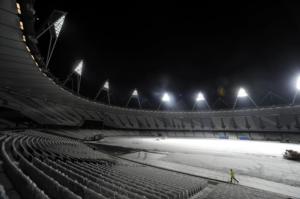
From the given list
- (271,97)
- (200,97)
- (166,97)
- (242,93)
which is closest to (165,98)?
(166,97)

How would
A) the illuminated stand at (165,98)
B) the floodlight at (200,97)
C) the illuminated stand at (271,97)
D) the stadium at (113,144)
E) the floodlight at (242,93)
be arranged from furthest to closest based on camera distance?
the illuminated stand at (165,98)
the floodlight at (200,97)
the floodlight at (242,93)
the illuminated stand at (271,97)
the stadium at (113,144)

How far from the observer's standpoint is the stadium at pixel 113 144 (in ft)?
18.0

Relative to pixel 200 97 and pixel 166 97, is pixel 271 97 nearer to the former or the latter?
pixel 200 97

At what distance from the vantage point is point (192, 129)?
56.6 metres

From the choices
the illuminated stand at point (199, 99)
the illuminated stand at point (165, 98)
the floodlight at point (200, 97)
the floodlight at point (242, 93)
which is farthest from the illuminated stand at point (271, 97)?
the illuminated stand at point (165, 98)

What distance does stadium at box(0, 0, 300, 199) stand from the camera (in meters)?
5.49

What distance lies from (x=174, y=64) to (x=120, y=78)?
17.4 metres

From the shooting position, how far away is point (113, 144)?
27.3 metres

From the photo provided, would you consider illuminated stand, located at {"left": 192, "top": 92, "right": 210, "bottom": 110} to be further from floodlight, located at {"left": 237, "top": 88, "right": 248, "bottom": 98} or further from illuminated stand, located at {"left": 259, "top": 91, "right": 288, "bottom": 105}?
illuminated stand, located at {"left": 259, "top": 91, "right": 288, "bottom": 105}

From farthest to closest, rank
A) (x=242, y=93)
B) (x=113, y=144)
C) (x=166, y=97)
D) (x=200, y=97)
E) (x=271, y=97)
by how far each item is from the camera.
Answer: (x=166, y=97) → (x=200, y=97) → (x=242, y=93) → (x=271, y=97) → (x=113, y=144)

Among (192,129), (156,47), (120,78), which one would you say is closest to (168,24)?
(156,47)

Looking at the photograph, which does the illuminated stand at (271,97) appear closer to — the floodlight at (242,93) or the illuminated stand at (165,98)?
the floodlight at (242,93)

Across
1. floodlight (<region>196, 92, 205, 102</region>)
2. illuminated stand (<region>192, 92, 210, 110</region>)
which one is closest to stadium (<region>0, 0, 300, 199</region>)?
floodlight (<region>196, 92, 205, 102</region>)

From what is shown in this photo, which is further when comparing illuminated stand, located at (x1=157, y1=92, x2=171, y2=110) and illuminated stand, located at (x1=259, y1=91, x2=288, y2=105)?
illuminated stand, located at (x1=157, y1=92, x2=171, y2=110)
